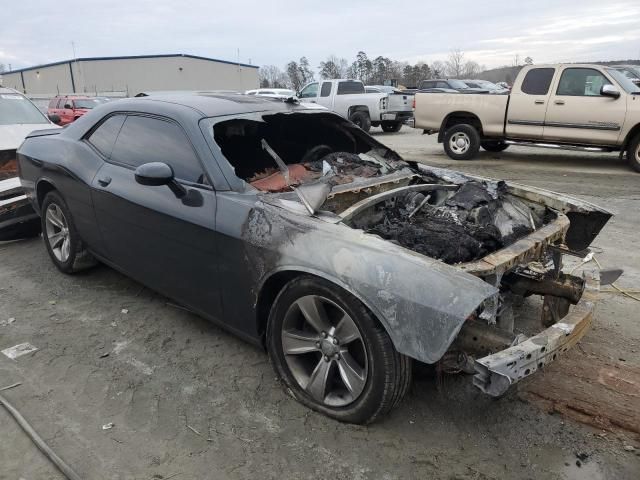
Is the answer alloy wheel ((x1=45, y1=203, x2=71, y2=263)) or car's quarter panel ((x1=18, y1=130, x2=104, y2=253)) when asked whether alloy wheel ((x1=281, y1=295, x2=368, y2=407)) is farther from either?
alloy wheel ((x1=45, y1=203, x2=71, y2=263))

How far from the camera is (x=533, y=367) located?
2209 mm

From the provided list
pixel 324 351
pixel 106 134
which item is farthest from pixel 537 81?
pixel 324 351

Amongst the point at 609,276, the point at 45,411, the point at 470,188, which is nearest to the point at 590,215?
the point at 609,276

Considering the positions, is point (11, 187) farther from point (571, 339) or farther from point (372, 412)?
point (571, 339)

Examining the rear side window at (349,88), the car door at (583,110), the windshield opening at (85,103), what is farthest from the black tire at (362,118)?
the windshield opening at (85,103)

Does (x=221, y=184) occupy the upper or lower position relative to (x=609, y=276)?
upper

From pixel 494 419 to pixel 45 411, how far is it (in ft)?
8.16

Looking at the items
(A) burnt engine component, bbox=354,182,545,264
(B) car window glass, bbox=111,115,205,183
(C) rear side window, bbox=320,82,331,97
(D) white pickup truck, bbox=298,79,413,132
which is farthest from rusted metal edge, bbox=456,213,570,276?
(C) rear side window, bbox=320,82,331,97

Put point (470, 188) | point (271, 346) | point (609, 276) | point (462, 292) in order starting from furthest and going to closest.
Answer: point (470, 188) < point (609, 276) < point (271, 346) < point (462, 292)

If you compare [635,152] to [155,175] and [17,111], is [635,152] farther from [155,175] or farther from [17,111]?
[17,111]

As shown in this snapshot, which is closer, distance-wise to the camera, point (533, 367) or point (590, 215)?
point (533, 367)

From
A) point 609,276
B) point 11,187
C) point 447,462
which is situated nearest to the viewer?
point 447,462

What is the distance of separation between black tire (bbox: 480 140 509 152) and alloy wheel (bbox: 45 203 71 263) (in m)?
10.0

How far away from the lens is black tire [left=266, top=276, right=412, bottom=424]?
7.84 ft
